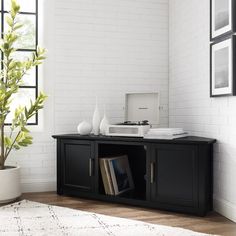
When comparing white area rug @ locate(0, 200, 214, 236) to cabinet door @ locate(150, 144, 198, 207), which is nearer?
white area rug @ locate(0, 200, 214, 236)

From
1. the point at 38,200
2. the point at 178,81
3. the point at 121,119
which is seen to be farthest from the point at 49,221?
the point at 178,81

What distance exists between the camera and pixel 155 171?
128 inches

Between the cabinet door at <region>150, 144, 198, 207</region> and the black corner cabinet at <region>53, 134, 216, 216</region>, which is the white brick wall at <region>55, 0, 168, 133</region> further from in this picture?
the cabinet door at <region>150, 144, 198, 207</region>

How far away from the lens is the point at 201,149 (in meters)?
3.03

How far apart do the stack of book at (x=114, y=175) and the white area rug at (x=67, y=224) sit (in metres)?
0.50

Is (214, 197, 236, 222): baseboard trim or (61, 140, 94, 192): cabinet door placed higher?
(61, 140, 94, 192): cabinet door

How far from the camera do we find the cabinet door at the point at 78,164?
358 cm

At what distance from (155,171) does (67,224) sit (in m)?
0.91

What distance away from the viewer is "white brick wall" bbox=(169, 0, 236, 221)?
303 centimetres

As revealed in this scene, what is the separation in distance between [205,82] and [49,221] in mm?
1842

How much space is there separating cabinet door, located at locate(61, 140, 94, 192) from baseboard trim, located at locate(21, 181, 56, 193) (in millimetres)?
329

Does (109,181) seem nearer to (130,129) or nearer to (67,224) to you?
(130,129)

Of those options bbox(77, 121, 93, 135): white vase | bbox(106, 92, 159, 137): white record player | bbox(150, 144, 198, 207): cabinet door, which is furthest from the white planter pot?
bbox(150, 144, 198, 207): cabinet door

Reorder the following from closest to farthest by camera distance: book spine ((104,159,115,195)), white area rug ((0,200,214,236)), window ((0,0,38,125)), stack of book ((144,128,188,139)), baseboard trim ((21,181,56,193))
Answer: white area rug ((0,200,214,236))
stack of book ((144,128,188,139))
book spine ((104,159,115,195))
baseboard trim ((21,181,56,193))
window ((0,0,38,125))
